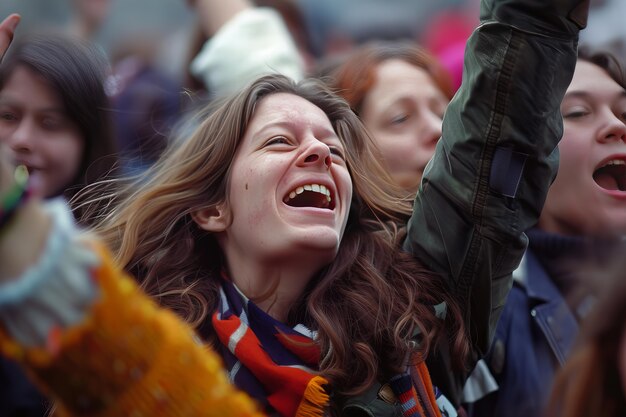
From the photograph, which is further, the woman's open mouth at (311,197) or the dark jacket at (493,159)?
the woman's open mouth at (311,197)

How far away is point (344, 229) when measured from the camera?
9.13 ft

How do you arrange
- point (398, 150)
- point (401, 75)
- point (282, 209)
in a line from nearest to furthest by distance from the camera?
1. point (282, 209)
2. point (398, 150)
3. point (401, 75)

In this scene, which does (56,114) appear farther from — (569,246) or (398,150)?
(569,246)

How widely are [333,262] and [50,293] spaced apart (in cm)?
139

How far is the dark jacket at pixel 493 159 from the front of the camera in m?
2.24

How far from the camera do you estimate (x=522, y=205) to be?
2424 mm

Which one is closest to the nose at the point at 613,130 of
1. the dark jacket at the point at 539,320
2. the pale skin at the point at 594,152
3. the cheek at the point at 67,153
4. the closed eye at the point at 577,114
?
the pale skin at the point at 594,152

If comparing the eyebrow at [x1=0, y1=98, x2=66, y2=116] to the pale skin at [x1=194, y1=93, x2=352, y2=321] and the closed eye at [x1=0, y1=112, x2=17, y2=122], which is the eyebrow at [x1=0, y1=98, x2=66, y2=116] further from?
the pale skin at [x1=194, y1=93, x2=352, y2=321]

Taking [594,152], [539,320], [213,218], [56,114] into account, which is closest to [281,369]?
[213,218]

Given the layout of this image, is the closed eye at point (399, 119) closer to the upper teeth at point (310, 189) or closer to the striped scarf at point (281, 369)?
the upper teeth at point (310, 189)

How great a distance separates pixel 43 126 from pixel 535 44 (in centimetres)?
173

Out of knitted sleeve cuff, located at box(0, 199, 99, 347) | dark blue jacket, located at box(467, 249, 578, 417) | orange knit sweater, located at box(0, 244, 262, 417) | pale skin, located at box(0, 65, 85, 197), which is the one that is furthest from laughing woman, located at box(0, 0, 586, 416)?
knitted sleeve cuff, located at box(0, 199, 99, 347)

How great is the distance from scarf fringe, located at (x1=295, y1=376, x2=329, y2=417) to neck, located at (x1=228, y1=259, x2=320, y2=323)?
33cm

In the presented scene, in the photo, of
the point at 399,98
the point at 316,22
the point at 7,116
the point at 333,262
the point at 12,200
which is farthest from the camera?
the point at 316,22
